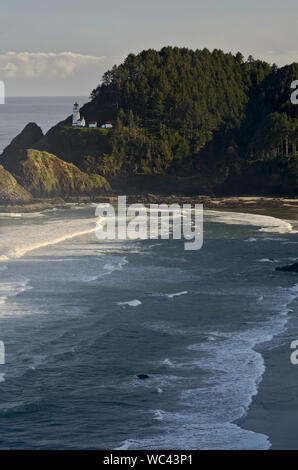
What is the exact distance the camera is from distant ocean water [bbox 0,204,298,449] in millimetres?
29750

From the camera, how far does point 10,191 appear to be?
382 feet

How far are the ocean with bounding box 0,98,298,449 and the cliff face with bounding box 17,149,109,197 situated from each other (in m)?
49.0

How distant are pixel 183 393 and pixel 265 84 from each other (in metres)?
145

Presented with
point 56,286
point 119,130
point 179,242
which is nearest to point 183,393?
point 56,286

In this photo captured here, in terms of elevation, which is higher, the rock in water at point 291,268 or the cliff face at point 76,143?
the cliff face at point 76,143

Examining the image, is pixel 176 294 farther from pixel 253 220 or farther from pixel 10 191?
pixel 10 191

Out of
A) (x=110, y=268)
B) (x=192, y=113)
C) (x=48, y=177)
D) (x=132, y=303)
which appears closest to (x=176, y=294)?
(x=132, y=303)

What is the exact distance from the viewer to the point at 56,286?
179ft

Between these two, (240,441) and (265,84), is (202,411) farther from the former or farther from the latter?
(265,84)

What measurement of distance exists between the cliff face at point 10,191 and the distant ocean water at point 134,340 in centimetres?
4138

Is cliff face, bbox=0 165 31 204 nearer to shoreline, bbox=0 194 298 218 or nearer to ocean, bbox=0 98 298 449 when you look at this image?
shoreline, bbox=0 194 298 218

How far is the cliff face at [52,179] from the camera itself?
123 metres

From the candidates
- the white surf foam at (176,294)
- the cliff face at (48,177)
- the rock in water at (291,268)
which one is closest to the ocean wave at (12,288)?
the white surf foam at (176,294)

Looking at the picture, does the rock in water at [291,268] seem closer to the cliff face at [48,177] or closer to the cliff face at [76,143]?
the cliff face at [48,177]
